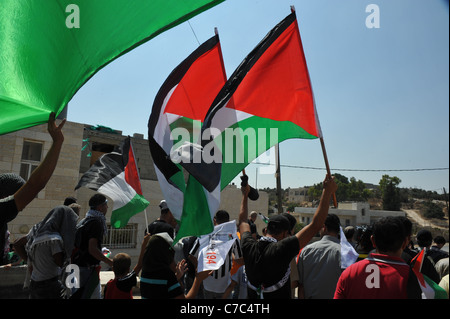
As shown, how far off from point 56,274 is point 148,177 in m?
18.0

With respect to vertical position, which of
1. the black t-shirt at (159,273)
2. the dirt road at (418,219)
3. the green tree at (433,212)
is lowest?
the dirt road at (418,219)

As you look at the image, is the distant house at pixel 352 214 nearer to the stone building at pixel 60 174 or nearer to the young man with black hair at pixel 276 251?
the stone building at pixel 60 174

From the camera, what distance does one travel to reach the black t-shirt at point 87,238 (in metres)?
3.97

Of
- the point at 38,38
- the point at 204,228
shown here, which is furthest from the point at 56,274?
the point at 38,38

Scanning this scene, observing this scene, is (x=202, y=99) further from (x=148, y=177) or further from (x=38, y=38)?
(x=148, y=177)

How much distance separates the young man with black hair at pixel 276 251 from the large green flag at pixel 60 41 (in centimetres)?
186

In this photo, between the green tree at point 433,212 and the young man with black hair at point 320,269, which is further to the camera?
the green tree at point 433,212

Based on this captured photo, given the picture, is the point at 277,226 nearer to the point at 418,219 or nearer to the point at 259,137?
the point at 259,137

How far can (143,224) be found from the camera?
685 inches

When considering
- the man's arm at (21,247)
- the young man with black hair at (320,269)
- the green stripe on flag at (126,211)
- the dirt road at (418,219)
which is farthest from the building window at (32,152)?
the dirt road at (418,219)

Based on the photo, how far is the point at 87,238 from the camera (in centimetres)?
402

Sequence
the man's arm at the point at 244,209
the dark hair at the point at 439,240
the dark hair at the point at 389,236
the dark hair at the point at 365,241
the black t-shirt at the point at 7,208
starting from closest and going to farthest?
the black t-shirt at the point at 7,208 < the dark hair at the point at 389,236 < the man's arm at the point at 244,209 < the dark hair at the point at 365,241 < the dark hair at the point at 439,240

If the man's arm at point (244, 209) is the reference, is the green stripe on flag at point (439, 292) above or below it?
below

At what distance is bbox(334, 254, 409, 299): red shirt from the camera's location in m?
2.19
